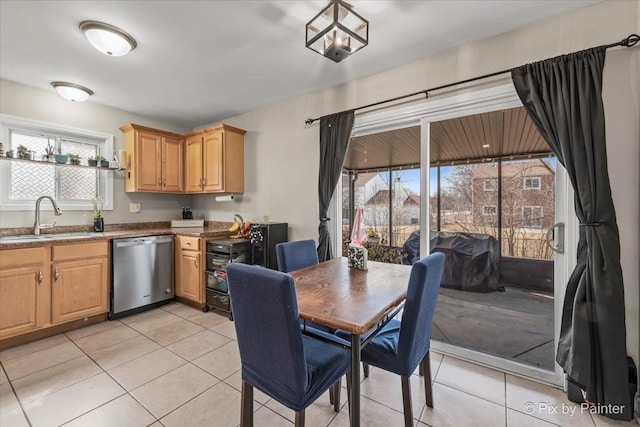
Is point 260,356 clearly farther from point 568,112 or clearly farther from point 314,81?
point 314,81

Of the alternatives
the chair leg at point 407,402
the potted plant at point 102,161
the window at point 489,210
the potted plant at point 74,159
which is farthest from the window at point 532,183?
the potted plant at point 74,159

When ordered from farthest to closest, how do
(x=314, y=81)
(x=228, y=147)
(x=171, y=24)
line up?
1. (x=228, y=147)
2. (x=314, y=81)
3. (x=171, y=24)

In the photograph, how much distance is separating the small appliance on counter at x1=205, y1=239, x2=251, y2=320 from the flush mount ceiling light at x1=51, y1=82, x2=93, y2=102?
208 cm

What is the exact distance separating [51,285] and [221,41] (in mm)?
2779

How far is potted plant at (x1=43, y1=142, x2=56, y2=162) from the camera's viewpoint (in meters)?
3.01

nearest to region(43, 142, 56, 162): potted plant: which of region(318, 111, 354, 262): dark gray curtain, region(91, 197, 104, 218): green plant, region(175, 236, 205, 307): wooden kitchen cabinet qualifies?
region(91, 197, 104, 218): green plant

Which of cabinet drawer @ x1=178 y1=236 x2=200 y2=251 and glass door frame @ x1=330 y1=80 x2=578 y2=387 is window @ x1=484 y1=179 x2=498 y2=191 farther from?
cabinet drawer @ x1=178 y1=236 x2=200 y2=251

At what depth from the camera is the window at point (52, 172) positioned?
2.91 metres

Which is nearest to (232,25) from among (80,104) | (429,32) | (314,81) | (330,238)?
(314,81)

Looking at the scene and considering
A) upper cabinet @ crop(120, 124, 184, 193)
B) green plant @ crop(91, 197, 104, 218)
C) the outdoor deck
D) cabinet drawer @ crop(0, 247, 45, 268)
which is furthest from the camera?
upper cabinet @ crop(120, 124, 184, 193)

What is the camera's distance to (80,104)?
3.35 meters

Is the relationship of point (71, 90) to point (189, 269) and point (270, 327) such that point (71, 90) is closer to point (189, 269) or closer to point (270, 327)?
point (189, 269)

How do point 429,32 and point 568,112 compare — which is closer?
point 568,112

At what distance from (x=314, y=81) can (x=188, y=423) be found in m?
3.01
